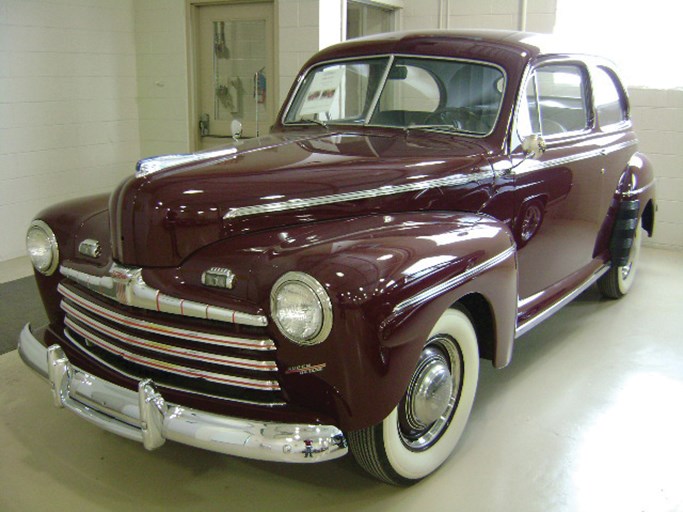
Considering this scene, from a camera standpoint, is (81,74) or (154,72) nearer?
(81,74)

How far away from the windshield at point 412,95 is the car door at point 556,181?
0.62 ft

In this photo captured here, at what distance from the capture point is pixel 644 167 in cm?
430

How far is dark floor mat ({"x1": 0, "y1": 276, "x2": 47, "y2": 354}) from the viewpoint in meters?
3.75

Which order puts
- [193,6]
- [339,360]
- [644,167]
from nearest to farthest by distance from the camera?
[339,360]
[644,167]
[193,6]

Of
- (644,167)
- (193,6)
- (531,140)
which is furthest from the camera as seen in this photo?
(193,6)

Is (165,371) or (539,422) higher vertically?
(165,371)

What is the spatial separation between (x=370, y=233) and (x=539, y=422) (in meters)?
1.25

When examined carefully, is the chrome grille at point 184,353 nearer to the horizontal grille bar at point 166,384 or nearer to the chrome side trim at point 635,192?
the horizontal grille bar at point 166,384

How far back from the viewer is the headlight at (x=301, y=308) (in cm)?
197

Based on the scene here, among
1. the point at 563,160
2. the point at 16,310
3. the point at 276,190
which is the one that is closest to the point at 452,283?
the point at 276,190

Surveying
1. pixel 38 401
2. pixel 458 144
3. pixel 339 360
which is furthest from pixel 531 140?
pixel 38 401

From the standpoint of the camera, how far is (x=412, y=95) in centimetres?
336

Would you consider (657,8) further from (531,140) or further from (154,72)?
(154,72)

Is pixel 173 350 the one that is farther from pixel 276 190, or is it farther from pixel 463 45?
pixel 463 45
